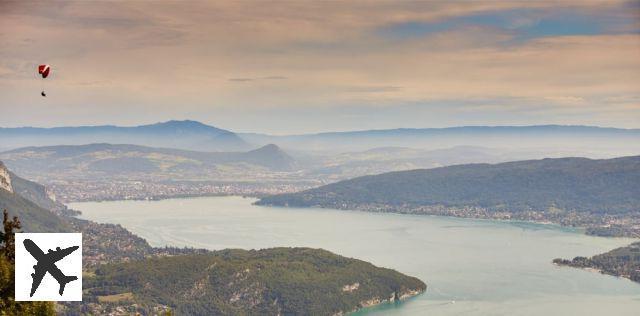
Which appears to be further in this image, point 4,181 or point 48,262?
point 4,181

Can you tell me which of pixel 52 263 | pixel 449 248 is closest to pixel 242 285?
→ pixel 449 248

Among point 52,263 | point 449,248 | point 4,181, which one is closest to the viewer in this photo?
point 52,263

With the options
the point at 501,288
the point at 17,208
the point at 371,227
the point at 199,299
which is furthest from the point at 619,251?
the point at 17,208

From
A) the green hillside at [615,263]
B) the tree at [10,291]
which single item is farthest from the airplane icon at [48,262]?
the green hillside at [615,263]

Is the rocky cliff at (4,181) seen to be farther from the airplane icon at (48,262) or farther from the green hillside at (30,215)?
the airplane icon at (48,262)

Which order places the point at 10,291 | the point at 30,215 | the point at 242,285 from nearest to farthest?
the point at 10,291, the point at 242,285, the point at 30,215

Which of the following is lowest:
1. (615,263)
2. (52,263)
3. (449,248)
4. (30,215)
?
(615,263)

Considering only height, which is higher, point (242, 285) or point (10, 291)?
point (10, 291)

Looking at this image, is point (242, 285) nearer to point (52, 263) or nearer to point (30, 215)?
point (30, 215)

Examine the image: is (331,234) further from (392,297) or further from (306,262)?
(392,297)
